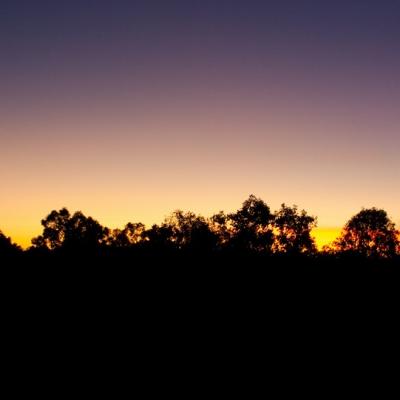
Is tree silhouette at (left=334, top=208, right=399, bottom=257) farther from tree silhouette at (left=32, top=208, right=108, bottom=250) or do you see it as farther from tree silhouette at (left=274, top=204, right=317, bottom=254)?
tree silhouette at (left=32, top=208, right=108, bottom=250)

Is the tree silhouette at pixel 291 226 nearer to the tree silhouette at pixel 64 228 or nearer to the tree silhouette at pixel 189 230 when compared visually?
the tree silhouette at pixel 189 230

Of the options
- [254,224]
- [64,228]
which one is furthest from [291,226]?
[64,228]

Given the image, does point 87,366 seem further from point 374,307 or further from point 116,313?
point 374,307

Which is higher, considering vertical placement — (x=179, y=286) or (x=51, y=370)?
(x=179, y=286)

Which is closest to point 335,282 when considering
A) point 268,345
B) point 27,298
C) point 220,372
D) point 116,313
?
point 268,345

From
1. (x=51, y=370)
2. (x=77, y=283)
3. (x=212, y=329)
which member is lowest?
(x=51, y=370)

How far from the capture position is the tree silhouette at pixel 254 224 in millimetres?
64750

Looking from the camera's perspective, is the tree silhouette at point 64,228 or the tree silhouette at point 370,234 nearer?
the tree silhouette at point 370,234

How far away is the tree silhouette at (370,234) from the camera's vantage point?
222ft

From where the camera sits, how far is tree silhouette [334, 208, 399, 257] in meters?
67.6

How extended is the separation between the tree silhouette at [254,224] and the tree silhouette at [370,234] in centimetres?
1239

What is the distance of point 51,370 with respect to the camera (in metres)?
15.2

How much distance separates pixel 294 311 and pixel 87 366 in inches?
370

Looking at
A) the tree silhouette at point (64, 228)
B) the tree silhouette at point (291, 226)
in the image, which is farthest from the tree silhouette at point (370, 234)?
the tree silhouette at point (64, 228)
